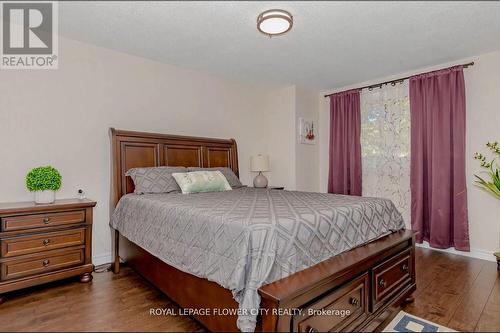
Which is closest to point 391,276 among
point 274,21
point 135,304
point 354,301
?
point 354,301

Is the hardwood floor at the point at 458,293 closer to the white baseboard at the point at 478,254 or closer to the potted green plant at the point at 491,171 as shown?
the white baseboard at the point at 478,254

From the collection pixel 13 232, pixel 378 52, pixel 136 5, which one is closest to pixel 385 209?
pixel 378 52

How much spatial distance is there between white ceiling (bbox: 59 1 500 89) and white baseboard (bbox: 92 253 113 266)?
7.58 feet

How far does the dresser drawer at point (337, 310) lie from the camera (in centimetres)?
142

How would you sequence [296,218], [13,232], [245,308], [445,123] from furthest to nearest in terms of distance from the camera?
1. [445,123]
2. [13,232]
3. [296,218]
4. [245,308]

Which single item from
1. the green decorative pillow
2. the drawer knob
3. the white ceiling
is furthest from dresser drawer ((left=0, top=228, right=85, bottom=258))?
the drawer knob

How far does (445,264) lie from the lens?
3045 millimetres

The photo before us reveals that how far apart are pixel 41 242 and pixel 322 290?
2309 mm

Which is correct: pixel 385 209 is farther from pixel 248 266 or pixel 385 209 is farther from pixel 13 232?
pixel 13 232

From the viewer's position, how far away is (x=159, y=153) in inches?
133

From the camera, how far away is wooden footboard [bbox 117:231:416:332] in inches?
52.6

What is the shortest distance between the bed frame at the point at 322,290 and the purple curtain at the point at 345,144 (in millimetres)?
2107

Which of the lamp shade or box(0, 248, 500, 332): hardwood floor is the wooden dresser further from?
the lamp shade

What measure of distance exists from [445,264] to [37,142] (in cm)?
444
